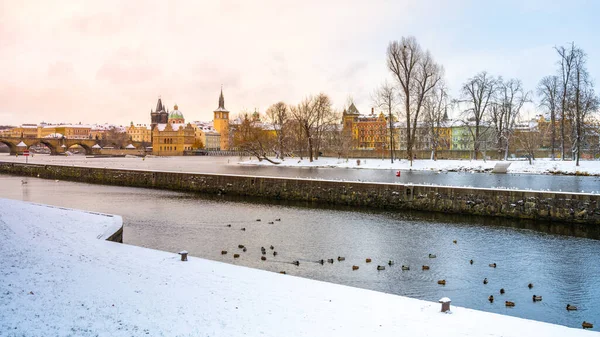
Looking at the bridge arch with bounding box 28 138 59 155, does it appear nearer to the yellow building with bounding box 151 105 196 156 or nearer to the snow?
the yellow building with bounding box 151 105 196 156

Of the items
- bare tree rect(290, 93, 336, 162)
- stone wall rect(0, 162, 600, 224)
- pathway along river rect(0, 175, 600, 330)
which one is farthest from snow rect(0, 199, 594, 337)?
bare tree rect(290, 93, 336, 162)

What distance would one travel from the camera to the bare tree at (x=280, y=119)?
8962 centimetres

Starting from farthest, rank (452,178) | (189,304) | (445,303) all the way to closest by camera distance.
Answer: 1. (452,178)
2. (189,304)
3. (445,303)

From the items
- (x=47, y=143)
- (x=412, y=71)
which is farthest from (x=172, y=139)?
(x=412, y=71)

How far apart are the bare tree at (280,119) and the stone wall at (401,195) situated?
40349 millimetres

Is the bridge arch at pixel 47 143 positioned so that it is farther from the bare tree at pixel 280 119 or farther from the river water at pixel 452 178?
the river water at pixel 452 178

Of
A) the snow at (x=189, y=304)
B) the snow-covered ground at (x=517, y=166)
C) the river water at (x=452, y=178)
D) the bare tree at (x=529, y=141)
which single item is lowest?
the snow at (x=189, y=304)

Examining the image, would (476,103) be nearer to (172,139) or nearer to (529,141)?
(529,141)

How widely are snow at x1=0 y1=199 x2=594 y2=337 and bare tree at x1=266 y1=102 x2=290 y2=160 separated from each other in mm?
74934

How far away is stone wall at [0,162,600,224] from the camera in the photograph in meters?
26.0

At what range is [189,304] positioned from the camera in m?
10.2

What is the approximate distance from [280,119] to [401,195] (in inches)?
2378

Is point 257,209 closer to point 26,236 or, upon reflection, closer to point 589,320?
point 26,236

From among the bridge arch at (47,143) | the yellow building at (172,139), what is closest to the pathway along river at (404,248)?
the bridge arch at (47,143)
